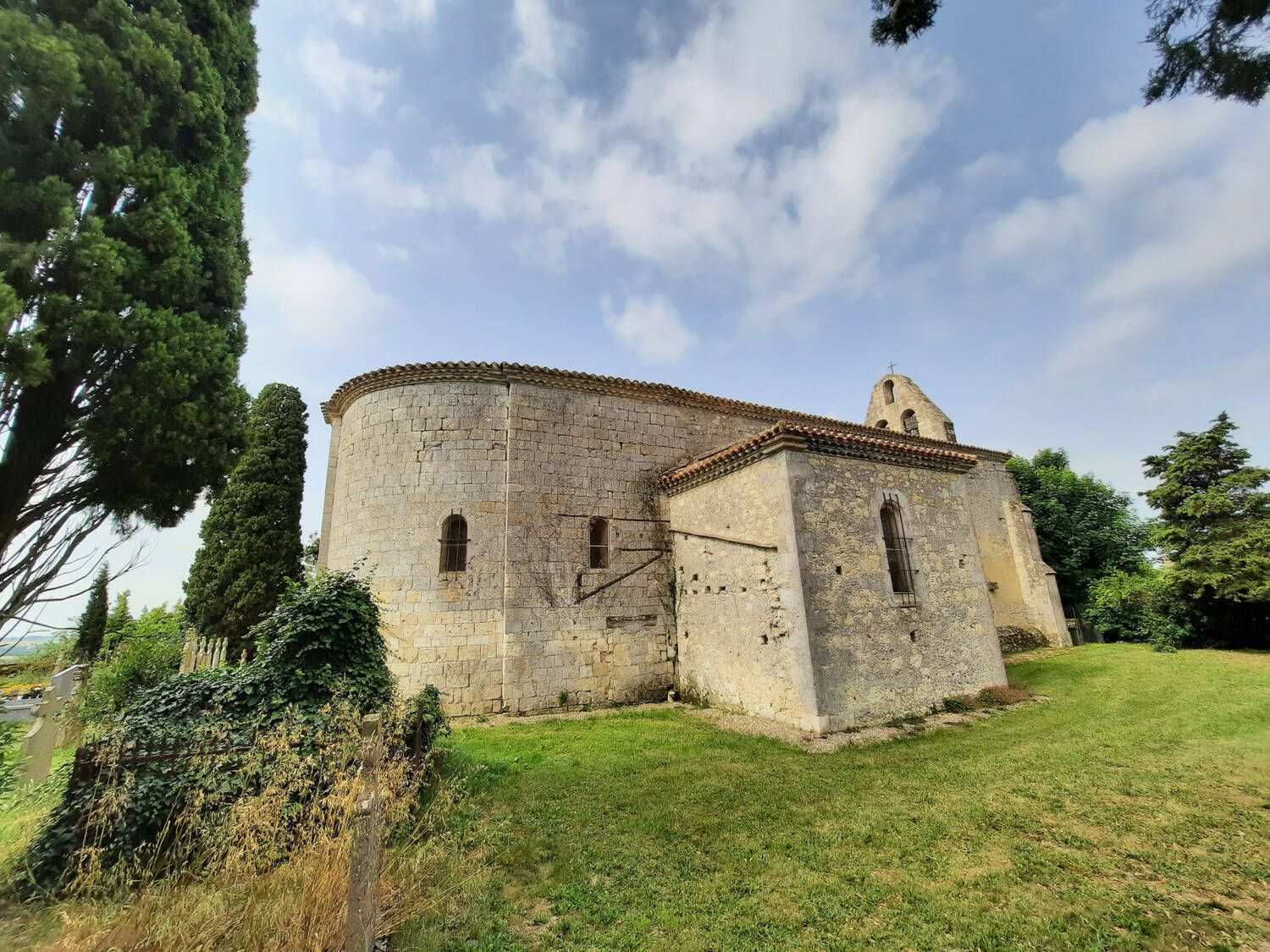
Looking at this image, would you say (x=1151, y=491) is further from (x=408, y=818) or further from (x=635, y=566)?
(x=408, y=818)

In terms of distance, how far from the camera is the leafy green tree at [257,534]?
48.2 ft

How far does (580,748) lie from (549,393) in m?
7.94

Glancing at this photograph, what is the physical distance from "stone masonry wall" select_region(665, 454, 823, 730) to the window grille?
2458 mm

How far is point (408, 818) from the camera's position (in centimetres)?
482

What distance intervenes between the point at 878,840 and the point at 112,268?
8.30 metres

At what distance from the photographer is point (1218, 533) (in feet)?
48.7

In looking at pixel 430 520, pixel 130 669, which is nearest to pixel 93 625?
pixel 130 669

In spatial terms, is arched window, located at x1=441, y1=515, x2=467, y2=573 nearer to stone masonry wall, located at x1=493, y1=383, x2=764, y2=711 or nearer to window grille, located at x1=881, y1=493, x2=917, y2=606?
stone masonry wall, located at x1=493, y1=383, x2=764, y2=711

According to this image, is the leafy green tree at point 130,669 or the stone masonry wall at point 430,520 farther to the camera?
the stone masonry wall at point 430,520

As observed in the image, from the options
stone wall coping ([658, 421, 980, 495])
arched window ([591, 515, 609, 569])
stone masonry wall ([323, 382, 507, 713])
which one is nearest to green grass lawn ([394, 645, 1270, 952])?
stone masonry wall ([323, 382, 507, 713])

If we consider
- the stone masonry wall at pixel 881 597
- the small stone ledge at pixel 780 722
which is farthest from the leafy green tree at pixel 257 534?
the stone masonry wall at pixel 881 597

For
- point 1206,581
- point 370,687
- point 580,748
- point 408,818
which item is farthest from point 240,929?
point 1206,581

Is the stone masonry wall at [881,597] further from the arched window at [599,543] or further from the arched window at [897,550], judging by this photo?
the arched window at [599,543]

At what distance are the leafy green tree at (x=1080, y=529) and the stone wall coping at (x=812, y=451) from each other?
15205mm
